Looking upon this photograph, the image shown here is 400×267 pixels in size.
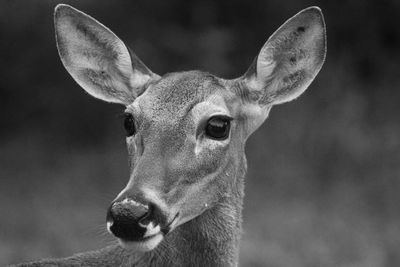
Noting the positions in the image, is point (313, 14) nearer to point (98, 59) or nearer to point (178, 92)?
point (178, 92)

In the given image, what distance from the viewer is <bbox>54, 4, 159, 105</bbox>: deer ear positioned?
7.87 m

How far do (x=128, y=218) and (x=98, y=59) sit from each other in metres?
2.32

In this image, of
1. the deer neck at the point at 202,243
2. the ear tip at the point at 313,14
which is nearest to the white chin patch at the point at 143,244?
the deer neck at the point at 202,243

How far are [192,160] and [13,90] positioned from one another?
9.36m

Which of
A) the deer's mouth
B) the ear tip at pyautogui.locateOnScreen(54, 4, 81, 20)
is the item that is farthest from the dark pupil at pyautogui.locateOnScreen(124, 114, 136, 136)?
the ear tip at pyautogui.locateOnScreen(54, 4, 81, 20)

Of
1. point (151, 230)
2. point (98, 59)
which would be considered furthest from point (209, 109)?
point (98, 59)

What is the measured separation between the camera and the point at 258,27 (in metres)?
16.5

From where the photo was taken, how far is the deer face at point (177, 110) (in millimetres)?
6371

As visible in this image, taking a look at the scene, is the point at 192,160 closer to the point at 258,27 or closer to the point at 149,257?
the point at 149,257

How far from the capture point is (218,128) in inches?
279

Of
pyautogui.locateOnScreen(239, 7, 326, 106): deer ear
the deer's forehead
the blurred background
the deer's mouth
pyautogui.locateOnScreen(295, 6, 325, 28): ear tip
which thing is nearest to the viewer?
the deer's mouth

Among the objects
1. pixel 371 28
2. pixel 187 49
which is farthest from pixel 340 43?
pixel 187 49

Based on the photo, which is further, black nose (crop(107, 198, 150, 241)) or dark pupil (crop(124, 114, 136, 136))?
dark pupil (crop(124, 114, 136, 136))

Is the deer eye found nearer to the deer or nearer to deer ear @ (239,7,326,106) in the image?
the deer
